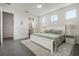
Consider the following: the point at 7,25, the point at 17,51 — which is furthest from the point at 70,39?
the point at 7,25

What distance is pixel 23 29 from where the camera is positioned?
18.3 feet

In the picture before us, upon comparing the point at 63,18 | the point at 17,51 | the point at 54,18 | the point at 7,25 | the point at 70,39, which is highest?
the point at 54,18

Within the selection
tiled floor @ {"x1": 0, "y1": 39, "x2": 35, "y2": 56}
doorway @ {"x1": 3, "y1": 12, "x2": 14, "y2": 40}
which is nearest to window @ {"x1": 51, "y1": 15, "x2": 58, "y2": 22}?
tiled floor @ {"x1": 0, "y1": 39, "x2": 35, "y2": 56}

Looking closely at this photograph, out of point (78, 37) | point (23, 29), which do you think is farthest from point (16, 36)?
point (78, 37)

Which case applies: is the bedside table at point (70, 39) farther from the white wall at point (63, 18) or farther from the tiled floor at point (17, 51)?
the tiled floor at point (17, 51)

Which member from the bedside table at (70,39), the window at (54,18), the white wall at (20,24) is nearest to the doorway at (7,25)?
the white wall at (20,24)

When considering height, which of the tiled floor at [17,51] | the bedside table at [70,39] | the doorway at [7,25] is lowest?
the tiled floor at [17,51]

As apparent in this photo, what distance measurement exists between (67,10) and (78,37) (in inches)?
74.1

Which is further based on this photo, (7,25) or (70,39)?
(7,25)

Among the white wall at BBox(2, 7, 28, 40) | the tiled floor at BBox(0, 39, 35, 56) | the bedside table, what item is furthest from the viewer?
the white wall at BBox(2, 7, 28, 40)

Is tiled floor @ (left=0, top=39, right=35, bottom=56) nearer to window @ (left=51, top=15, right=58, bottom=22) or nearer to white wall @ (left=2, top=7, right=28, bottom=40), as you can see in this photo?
white wall @ (left=2, top=7, right=28, bottom=40)

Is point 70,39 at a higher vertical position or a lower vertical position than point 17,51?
higher

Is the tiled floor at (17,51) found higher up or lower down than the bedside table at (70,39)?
lower down

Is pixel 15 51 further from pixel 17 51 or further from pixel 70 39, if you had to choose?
pixel 70 39
